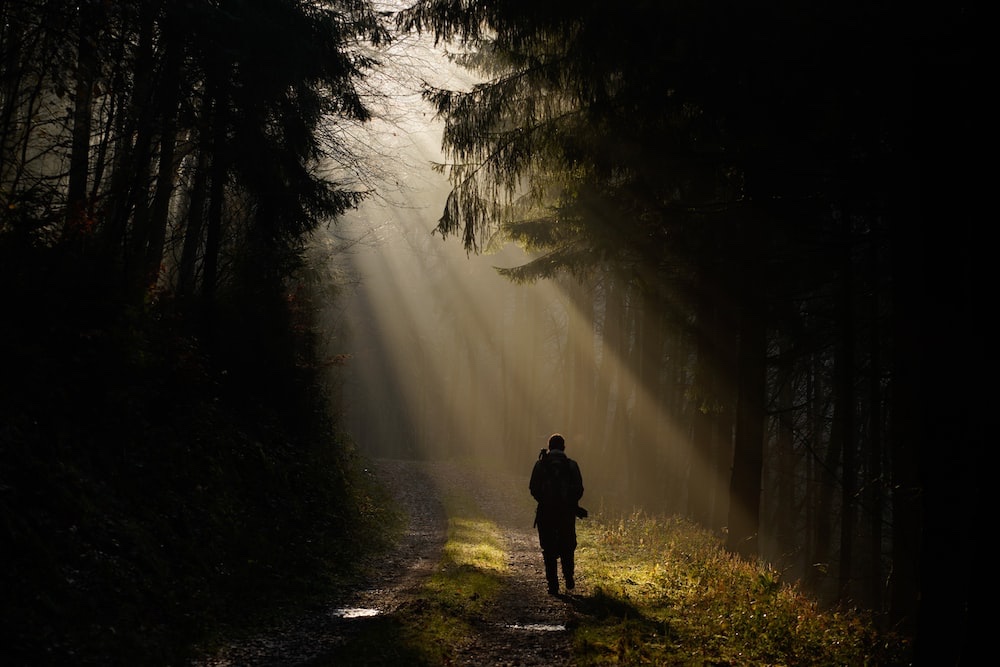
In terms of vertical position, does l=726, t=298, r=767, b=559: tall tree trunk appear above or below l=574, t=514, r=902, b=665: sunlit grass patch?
above

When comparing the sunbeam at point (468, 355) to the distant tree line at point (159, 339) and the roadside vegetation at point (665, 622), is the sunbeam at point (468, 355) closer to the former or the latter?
the distant tree line at point (159, 339)

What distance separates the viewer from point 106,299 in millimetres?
9719

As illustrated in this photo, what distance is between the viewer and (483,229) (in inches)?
363

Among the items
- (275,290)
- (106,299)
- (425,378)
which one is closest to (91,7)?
(106,299)

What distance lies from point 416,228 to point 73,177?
3101cm

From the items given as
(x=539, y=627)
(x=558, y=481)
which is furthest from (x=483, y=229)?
(x=539, y=627)

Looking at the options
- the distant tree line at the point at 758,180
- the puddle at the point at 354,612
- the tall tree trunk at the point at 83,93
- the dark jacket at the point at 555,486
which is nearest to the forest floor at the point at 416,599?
the puddle at the point at 354,612

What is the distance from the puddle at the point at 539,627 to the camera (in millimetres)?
7985

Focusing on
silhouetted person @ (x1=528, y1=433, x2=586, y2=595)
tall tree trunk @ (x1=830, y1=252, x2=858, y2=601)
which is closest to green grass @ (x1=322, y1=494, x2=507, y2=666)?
silhouetted person @ (x1=528, y1=433, x2=586, y2=595)

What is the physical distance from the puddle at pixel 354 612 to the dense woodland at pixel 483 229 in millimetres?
1256

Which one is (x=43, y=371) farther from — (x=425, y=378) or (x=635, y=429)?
(x=425, y=378)

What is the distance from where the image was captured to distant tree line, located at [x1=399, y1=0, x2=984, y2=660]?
6.20m

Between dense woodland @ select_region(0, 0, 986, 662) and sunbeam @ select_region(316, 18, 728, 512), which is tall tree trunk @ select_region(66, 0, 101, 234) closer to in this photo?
dense woodland @ select_region(0, 0, 986, 662)

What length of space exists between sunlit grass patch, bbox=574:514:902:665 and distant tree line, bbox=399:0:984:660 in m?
1.07
